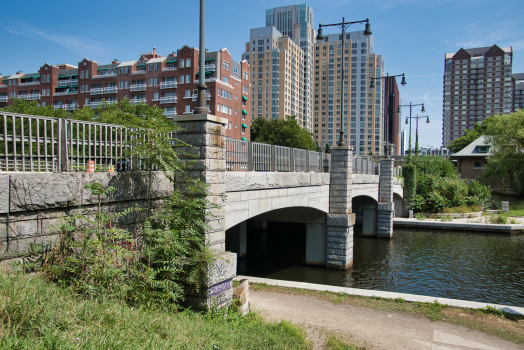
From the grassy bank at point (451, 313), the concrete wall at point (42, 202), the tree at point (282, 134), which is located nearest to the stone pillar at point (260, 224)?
the grassy bank at point (451, 313)

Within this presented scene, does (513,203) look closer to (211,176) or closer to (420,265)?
(420,265)

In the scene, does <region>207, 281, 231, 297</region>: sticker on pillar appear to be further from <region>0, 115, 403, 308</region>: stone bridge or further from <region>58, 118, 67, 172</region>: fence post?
<region>58, 118, 67, 172</region>: fence post

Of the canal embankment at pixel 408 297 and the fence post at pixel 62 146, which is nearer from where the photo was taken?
the fence post at pixel 62 146

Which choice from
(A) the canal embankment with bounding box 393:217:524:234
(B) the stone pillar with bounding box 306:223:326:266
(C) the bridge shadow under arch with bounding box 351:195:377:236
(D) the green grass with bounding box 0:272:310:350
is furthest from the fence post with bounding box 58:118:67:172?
(A) the canal embankment with bounding box 393:217:524:234

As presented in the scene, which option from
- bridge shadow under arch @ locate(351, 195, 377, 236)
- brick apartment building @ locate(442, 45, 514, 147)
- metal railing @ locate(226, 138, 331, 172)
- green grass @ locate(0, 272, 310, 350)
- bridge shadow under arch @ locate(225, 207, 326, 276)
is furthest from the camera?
brick apartment building @ locate(442, 45, 514, 147)

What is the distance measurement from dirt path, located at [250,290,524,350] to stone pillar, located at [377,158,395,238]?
17090mm

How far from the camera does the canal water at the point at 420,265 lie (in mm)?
14214

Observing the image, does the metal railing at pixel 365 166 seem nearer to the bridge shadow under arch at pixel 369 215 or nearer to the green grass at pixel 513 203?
the bridge shadow under arch at pixel 369 215

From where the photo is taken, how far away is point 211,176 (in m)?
7.48

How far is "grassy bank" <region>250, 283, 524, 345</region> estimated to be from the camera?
8232 millimetres

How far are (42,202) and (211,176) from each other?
315cm

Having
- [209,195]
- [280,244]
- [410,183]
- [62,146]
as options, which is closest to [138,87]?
[410,183]

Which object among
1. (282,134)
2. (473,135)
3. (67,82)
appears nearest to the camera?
(282,134)

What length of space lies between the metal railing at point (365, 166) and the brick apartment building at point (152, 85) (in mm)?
32093
